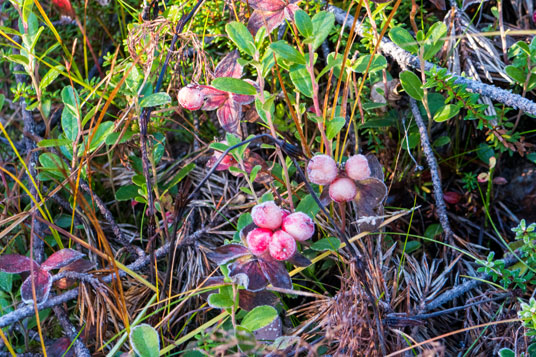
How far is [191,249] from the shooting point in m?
Answer: 1.79

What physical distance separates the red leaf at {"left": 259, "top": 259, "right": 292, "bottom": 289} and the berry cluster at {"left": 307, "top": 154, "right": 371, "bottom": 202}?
247mm

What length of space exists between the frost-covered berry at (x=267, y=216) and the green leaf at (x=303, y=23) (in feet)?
1.71

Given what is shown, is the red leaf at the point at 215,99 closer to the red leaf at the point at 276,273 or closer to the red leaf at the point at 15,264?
the red leaf at the point at 276,273

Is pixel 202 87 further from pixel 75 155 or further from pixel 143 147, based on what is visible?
pixel 75 155

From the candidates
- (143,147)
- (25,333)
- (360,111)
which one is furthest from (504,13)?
(25,333)

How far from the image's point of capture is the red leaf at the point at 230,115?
1.59 m

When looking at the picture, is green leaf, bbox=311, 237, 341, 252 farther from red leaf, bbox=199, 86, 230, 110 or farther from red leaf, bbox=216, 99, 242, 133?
red leaf, bbox=199, 86, 230, 110

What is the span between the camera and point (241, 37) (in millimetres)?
1448

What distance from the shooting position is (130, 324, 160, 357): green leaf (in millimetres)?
1237

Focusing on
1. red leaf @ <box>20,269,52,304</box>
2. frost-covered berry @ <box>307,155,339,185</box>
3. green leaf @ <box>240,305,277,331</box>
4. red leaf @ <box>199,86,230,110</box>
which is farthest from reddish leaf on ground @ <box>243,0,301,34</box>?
red leaf @ <box>20,269,52,304</box>

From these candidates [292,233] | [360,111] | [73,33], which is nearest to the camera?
[292,233]

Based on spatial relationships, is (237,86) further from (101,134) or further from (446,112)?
(446,112)

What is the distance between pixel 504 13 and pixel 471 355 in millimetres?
1515

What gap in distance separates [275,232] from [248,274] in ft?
0.54
